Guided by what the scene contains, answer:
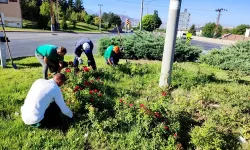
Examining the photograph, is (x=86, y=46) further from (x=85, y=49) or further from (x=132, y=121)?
(x=132, y=121)

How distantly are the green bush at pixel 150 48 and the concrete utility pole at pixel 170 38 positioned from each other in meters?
4.80

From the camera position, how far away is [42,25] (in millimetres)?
40375

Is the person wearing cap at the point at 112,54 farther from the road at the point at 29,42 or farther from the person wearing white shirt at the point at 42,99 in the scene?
the road at the point at 29,42

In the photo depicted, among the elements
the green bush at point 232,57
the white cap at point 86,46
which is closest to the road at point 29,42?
the white cap at point 86,46

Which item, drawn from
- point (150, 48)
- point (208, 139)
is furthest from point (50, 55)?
point (150, 48)

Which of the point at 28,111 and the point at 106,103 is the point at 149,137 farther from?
the point at 28,111

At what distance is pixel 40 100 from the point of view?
345cm

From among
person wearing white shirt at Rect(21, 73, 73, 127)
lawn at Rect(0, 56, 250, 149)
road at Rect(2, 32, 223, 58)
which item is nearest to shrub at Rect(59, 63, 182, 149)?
lawn at Rect(0, 56, 250, 149)

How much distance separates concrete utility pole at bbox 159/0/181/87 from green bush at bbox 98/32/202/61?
15.8 ft

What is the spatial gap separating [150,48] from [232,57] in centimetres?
370

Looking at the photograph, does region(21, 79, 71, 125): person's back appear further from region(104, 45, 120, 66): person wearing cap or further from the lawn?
region(104, 45, 120, 66): person wearing cap

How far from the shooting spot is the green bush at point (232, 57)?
9414 mm

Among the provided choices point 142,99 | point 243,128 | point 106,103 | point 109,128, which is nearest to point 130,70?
point 142,99

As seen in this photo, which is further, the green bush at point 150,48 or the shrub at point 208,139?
the green bush at point 150,48
